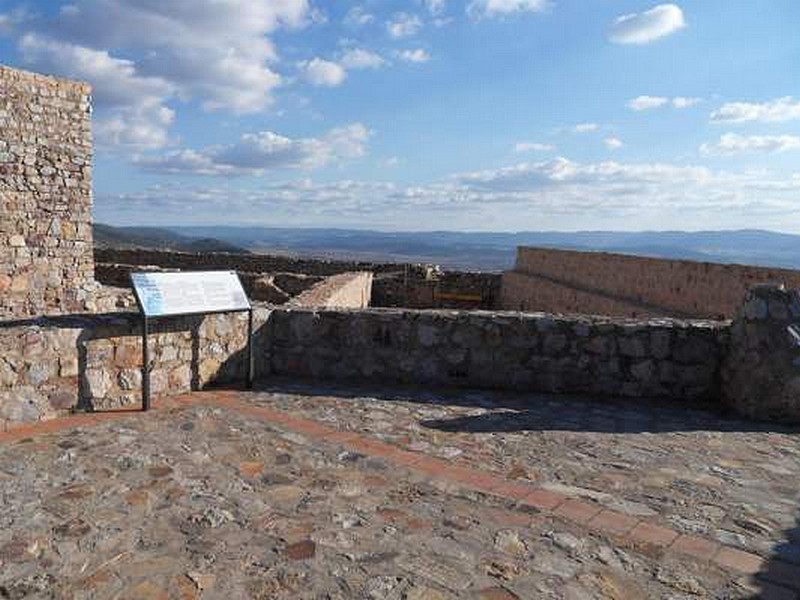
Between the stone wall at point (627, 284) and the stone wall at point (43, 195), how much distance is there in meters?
12.1

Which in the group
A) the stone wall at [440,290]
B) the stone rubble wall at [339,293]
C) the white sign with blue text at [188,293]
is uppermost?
the white sign with blue text at [188,293]

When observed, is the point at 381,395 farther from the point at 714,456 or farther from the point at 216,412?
the point at 714,456

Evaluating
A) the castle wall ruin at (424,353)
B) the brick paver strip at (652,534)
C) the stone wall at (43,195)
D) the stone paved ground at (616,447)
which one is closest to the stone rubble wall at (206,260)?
the stone wall at (43,195)

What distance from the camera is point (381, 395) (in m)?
6.46

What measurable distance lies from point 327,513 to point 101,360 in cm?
288

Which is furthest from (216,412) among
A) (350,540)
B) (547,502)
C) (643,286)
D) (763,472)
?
(643,286)

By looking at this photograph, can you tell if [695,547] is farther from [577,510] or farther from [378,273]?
[378,273]

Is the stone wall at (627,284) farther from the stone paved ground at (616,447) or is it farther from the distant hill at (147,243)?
the distant hill at (147,243)

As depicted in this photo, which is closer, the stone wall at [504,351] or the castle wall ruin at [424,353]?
the castle wall ruin at [424,353]

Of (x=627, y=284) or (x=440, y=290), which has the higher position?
(x=627, y=284)

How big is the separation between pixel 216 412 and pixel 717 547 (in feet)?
13.0

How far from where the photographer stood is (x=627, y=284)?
16.1 meters

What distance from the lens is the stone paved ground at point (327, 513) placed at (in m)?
2.94

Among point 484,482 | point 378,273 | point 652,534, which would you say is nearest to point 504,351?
point 484,482
